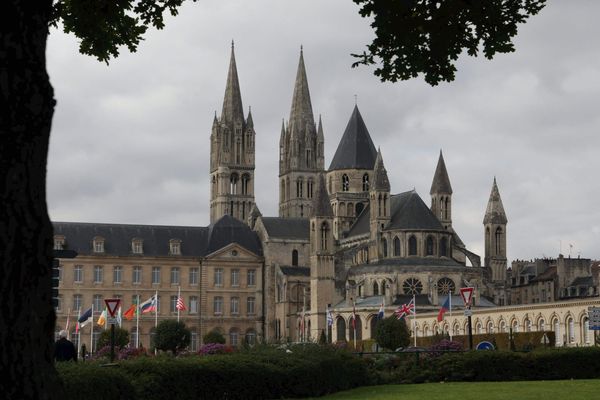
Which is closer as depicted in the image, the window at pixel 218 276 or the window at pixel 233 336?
the window at pixel 233 336

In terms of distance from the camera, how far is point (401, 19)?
13945 millimetres

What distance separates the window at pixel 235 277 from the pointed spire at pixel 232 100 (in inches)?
1012

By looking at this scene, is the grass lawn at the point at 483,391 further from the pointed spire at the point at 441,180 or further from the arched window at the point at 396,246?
the pointed spire at the point at 441,180

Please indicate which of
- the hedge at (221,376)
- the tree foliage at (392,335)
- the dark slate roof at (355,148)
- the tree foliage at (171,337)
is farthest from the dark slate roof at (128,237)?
the hedge at (221,376)

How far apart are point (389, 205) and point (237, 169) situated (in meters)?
25.4

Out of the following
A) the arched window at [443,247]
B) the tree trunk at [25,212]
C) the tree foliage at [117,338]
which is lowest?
the tree foliage at [117,338]

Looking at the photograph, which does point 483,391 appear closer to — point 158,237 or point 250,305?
point 250,305

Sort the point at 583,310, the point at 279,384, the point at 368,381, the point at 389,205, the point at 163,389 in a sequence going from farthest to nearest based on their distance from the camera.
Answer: the point at 389,205 → the point at 583,310 → the point at 368,381 → the point at 279,384 → the point at 163,389

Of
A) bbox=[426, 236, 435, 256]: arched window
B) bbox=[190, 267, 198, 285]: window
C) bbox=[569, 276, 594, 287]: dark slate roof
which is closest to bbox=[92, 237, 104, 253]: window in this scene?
bbox=[190, 267, 198, 285]: window

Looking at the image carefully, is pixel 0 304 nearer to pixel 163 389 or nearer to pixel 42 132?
pixel 42 132

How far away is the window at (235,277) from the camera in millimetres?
105750

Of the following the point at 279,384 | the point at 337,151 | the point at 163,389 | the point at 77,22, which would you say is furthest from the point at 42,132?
the point at 337,151

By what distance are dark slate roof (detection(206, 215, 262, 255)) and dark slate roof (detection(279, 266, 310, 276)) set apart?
156 inches

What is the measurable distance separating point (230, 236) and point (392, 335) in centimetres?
3837
